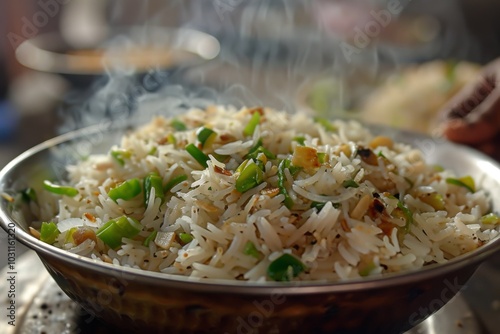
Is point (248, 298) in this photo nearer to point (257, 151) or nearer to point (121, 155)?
point (257, 151)

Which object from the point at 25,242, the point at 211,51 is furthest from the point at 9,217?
the point at 211,51

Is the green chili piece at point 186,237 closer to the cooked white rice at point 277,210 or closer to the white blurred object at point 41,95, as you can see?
the cooked white rice at point 277,210

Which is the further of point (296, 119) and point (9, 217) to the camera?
point (296, 119)

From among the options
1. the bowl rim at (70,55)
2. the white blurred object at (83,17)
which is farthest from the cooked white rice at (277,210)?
the white blurred object at (83,17)

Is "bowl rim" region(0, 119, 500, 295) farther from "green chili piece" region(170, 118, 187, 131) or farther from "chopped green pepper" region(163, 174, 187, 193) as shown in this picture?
"green chili piece" region(170, 118, 187, 131)

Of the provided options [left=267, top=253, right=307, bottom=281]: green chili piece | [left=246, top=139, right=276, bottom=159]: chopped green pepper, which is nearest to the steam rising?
[left=246, top=139, right=276, bottom=159]: chopped green pepper

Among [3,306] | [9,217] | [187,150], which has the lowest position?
[3,306]

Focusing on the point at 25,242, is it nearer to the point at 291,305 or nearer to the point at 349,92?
the point at 291,305
